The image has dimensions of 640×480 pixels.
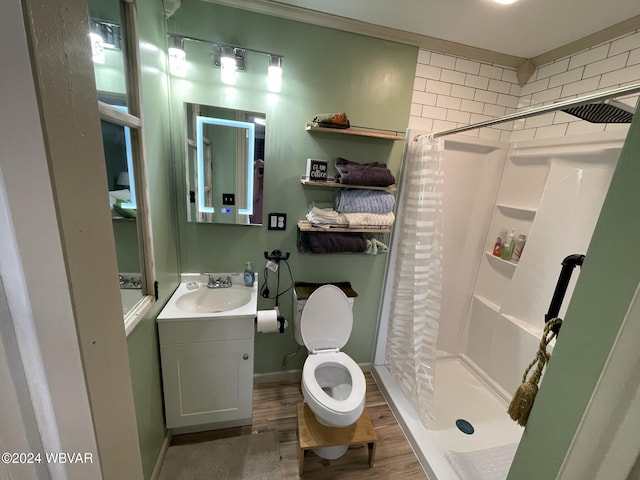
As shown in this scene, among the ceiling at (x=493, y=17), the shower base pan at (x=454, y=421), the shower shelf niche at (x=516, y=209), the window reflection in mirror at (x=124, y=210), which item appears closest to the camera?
the window reflection in mirror at (x=124, y=210)

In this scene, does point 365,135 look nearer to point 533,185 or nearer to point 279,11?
point 279,11

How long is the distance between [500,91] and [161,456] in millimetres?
3332

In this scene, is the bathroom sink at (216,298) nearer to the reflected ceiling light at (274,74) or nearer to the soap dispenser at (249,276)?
the soap dispenser at (249,276)

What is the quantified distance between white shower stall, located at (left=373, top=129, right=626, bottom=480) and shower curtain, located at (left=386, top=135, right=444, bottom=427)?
0.50 ft

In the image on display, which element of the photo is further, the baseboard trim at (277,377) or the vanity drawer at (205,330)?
the baseboard trim at (277,377)

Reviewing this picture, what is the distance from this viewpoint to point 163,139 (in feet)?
4.61

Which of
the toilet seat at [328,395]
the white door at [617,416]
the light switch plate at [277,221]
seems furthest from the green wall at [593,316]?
the light switch plate at [277,221]

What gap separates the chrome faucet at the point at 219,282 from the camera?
175 cm

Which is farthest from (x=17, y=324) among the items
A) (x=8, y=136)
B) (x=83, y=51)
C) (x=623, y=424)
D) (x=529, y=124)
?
(x=529, y=124)

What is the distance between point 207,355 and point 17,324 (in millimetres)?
1225

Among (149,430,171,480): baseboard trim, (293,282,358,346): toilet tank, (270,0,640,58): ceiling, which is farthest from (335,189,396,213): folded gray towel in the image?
(149,430,171,480): baseboard trim

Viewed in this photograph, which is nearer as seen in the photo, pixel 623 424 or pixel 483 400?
pixel 623 424

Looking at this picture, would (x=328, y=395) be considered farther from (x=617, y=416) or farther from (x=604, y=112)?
(x=604, y=112)

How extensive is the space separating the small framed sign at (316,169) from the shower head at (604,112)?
118 cm
